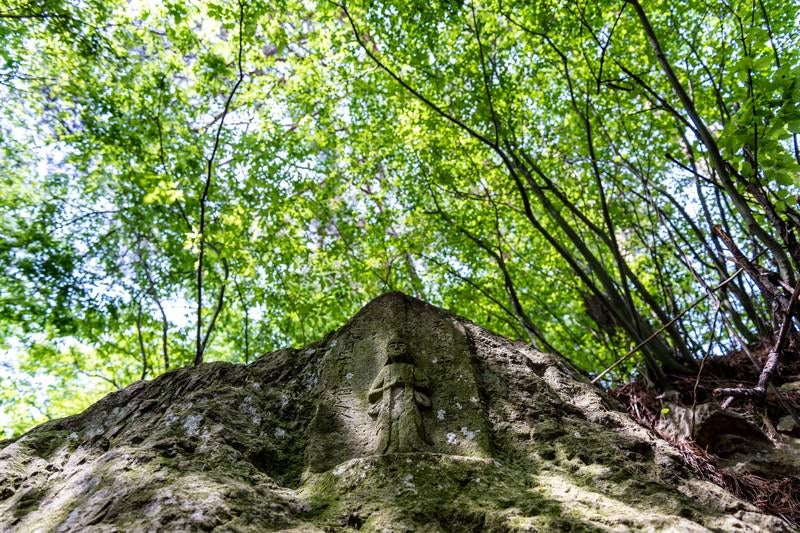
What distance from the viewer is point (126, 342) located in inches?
512

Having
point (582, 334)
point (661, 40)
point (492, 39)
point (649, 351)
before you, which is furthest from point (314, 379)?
point (582, 334)

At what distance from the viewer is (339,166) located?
13.4m

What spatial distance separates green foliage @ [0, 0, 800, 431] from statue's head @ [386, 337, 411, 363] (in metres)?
3.77

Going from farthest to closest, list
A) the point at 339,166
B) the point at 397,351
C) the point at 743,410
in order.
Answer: the point at 339,166, the point at 743,410, the point at 397,351

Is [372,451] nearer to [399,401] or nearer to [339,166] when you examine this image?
[399,401]

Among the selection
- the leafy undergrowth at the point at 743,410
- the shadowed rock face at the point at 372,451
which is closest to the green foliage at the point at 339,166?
A: the leafy undergrowth at the point at 743,410

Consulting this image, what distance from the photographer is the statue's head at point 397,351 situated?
4.42 meters

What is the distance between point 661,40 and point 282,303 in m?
9.56

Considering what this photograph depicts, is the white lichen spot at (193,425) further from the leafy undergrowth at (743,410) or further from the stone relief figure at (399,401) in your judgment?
the leafy undergrowth at (743,410)

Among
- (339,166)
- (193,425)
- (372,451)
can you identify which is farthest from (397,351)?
(339,166)

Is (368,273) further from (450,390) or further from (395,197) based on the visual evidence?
(450,390)

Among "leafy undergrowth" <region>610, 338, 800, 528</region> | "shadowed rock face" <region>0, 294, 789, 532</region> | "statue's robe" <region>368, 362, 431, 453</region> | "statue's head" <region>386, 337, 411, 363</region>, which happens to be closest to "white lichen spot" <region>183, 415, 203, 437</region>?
"shadowed rock face" <region>0, 294, 789, 532</region>

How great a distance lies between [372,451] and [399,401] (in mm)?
454

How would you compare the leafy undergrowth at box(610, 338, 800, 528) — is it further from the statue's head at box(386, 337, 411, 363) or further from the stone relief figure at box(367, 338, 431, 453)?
the statue's head at box(386, 337, 411, 363)
